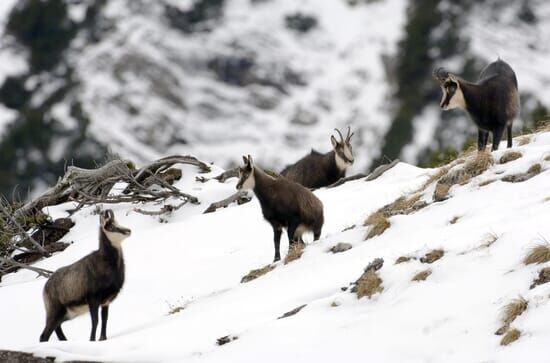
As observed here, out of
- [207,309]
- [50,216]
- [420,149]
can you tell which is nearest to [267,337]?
[207,309]

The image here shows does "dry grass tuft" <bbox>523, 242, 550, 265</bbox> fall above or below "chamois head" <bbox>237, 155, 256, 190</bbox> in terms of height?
above

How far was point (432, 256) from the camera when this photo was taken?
10305mm

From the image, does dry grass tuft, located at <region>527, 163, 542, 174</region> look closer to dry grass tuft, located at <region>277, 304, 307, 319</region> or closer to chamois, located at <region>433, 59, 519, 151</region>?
chamois, located at <region>433, 59, 519, 151</region>

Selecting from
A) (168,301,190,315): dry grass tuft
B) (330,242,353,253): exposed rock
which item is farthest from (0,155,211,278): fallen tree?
(330,242,353,253): exposed rock

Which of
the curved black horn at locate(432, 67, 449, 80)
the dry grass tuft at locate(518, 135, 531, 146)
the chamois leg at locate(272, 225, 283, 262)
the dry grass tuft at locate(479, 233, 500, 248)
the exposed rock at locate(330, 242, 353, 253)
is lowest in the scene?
the chamois leg at locate(272, 225, 283, 262)

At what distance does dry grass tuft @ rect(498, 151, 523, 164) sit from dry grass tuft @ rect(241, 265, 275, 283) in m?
3.47

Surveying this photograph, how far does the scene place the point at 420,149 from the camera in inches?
6895

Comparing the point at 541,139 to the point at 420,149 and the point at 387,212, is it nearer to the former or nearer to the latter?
the point at 387,212

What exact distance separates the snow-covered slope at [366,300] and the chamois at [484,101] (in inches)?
26.8

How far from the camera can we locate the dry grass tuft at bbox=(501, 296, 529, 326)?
855 cm

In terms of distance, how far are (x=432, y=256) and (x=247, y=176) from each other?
499cm

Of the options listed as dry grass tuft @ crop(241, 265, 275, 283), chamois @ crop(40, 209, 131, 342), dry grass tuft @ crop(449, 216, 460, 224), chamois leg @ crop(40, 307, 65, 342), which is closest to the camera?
dry grass tuft @ crop(449, 216, 460, 224)

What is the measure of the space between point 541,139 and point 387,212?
2.69m

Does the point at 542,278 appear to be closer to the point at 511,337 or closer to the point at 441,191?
the point at 511,337
